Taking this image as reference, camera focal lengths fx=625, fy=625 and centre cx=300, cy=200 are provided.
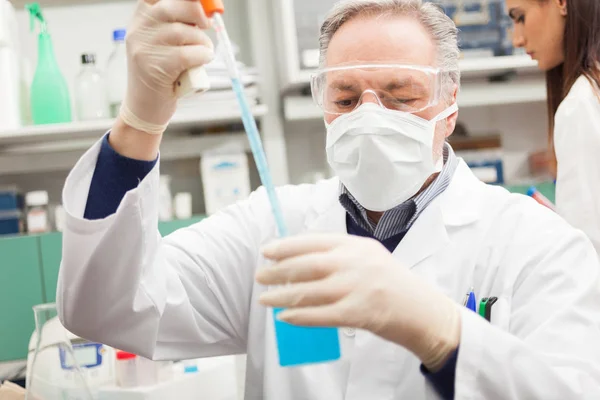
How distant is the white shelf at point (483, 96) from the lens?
2.24 m

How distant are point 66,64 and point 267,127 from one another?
84 centimetres

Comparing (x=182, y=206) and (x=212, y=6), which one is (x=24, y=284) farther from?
(x=212, y=6)

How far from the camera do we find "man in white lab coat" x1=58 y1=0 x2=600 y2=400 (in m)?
0.77

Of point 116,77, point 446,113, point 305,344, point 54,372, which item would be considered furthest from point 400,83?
point 116,77

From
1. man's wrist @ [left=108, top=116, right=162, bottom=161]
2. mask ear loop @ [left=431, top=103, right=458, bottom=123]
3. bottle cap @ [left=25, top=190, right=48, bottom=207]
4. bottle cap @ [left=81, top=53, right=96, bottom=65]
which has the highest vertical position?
bottle cap @ [left=81, top=53, right=96, bottom=65]

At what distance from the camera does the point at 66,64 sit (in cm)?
246

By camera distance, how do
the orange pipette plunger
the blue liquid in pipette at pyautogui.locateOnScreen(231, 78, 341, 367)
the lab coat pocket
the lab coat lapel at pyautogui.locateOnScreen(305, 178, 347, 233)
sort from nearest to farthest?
the blue liquid in pipette at pyautogui.locateOnScreen(231, 78, 341, 367) < the orange pipette plunger < the lab coat pocket < the lab coat lapel at pyautogui.locateOnScreen(305, 178, 347, 233)


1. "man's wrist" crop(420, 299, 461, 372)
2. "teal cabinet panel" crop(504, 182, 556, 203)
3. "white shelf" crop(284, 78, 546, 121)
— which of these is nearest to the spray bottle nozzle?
"white shelf" crop(284, 78, 546, 121)

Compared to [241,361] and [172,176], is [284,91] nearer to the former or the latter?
[172,176]

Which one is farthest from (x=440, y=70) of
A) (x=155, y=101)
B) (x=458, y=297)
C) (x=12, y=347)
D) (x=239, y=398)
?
(x=12, y=347)

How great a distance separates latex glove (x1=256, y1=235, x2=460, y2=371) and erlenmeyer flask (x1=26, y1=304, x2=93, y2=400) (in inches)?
27.4

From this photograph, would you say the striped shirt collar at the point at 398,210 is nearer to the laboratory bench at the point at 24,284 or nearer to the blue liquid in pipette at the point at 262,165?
the blue liquid in pipette at the point at 262,165

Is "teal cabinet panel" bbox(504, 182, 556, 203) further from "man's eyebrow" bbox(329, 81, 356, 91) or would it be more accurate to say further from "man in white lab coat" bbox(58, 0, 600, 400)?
"man's eyebrow" bbox(329, 81, 356, 91)

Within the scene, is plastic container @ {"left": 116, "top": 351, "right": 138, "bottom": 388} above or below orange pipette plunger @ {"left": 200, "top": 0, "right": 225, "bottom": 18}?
below
